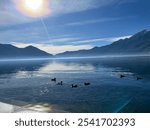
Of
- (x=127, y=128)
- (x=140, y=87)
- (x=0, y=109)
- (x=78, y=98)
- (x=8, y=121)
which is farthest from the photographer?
(x=140, y=87)

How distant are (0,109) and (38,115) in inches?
76.8

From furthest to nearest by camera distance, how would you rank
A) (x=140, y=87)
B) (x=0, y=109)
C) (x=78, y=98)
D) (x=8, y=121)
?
1. (x=140, y=87)
2. (x=78, y=98)
3. (x=0, y=109)
4. (x=8, y=121)

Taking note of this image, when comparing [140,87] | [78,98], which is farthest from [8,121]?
[140,87]

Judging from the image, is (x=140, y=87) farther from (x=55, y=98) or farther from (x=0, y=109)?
(x=0, y=109)

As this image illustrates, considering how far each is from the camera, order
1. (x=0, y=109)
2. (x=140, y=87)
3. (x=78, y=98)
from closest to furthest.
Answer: (x=0, y=109)
(x=78, y=98)
(x=140, y=87)

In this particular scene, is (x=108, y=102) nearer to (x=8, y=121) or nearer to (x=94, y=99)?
(x=94, y=99)

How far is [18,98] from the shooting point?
24.6 m

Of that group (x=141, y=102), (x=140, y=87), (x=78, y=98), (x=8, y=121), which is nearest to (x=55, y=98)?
(x=78, y=98)

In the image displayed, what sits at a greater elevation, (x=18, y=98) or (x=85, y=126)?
(x=85, y=126)

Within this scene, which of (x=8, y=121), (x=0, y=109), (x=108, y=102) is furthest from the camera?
(x=108, y=102)

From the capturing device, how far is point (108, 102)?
21.3m

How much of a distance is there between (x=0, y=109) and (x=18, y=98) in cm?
1641

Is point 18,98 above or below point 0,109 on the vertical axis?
below

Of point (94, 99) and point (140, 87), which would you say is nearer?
point (94, 99)
